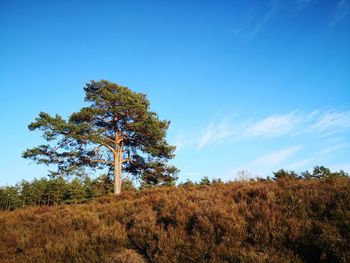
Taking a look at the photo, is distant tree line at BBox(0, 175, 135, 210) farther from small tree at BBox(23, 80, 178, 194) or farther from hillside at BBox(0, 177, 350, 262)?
hillside at BBox(0, 177, 350, 262)

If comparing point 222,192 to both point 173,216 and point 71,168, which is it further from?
point 71,168

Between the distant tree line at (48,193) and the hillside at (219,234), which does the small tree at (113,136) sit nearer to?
the hillside at (219,234)

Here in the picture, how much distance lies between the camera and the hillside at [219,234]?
13.0 ft

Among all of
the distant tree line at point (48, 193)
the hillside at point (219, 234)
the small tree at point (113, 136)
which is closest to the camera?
the hillside at point (219, 234)

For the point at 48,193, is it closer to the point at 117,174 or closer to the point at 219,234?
the point at 117,174

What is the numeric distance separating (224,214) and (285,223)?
49.0 inches

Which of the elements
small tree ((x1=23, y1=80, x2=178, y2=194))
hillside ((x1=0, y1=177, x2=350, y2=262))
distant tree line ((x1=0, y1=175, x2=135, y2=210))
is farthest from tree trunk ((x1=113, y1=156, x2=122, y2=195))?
distant tree line ((x1=0, y1=175, x2=135, y2=210))

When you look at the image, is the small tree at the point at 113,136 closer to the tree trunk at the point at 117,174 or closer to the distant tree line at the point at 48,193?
the tree trunk at the point at 117,174

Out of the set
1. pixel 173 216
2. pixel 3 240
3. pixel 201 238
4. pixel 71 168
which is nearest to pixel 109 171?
pixel 71 168

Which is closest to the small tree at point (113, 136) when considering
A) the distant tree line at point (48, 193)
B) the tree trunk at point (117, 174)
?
the tree trunk at point (117, 174)

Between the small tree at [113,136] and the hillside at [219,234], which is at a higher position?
the small tree at [113,136]

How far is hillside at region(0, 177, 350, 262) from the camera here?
397 centimetres

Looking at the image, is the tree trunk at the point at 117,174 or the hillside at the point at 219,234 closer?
the hillside at the point at 219,234

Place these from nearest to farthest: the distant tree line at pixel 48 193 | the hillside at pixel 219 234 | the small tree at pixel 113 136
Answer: the hillside at pixel 219 234, the small tree at pixel 113 136, the distant tree line at pixel 48 193
